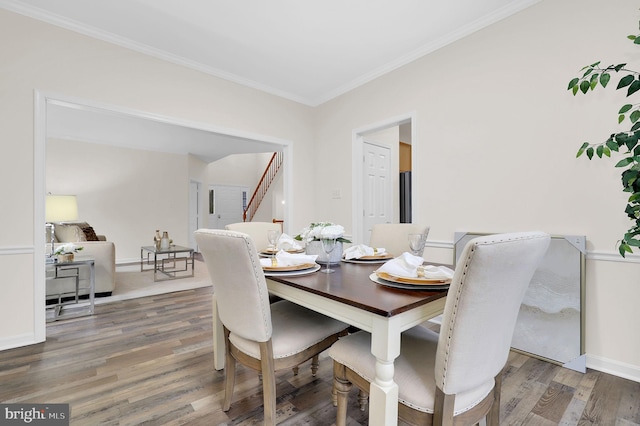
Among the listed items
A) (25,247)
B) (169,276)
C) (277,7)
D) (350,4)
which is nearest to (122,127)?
(169,276)

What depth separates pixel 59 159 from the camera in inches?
221

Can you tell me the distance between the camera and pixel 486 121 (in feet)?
8.18

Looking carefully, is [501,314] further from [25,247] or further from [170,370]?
[25,247]

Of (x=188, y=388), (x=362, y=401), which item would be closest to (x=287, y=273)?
(x=362, y=401)

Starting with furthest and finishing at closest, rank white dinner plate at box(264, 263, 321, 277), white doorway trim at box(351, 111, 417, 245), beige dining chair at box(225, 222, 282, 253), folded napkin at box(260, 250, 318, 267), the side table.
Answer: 1. white doorway trim at box(351, 111, 417, 245)
2. the side table
3. beige dining chair at box(225, 222, 282, 253)
4. folded napkin at box(260, 250, 318, 267)
5. white dinner plate at box(264, 263, 321, 277)

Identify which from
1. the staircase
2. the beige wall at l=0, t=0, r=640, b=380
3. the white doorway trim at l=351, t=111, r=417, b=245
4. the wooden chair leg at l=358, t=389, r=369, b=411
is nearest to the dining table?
the wooden chair leg at l=358, t=389, r=369, b=411

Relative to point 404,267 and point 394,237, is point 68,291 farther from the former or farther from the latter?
point 404,267

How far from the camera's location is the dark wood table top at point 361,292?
96 cm

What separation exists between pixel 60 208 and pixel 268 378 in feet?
10.5

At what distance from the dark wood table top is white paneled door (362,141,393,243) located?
7.86ft

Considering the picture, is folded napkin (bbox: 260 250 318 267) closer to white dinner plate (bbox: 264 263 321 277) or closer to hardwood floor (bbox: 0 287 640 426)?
white dinner plate (bbox: 264 263 321 277)

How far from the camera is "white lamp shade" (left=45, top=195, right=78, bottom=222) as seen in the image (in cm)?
302

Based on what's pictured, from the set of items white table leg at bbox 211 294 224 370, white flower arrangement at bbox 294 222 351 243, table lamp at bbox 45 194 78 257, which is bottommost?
white table leg at bbox 211 294 224 370

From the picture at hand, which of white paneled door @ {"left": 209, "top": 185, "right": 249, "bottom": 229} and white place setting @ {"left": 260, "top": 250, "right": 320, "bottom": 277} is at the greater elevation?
white paneled door @ {"left": 209, "top": 185, "right": 249, "bottom": 229}
